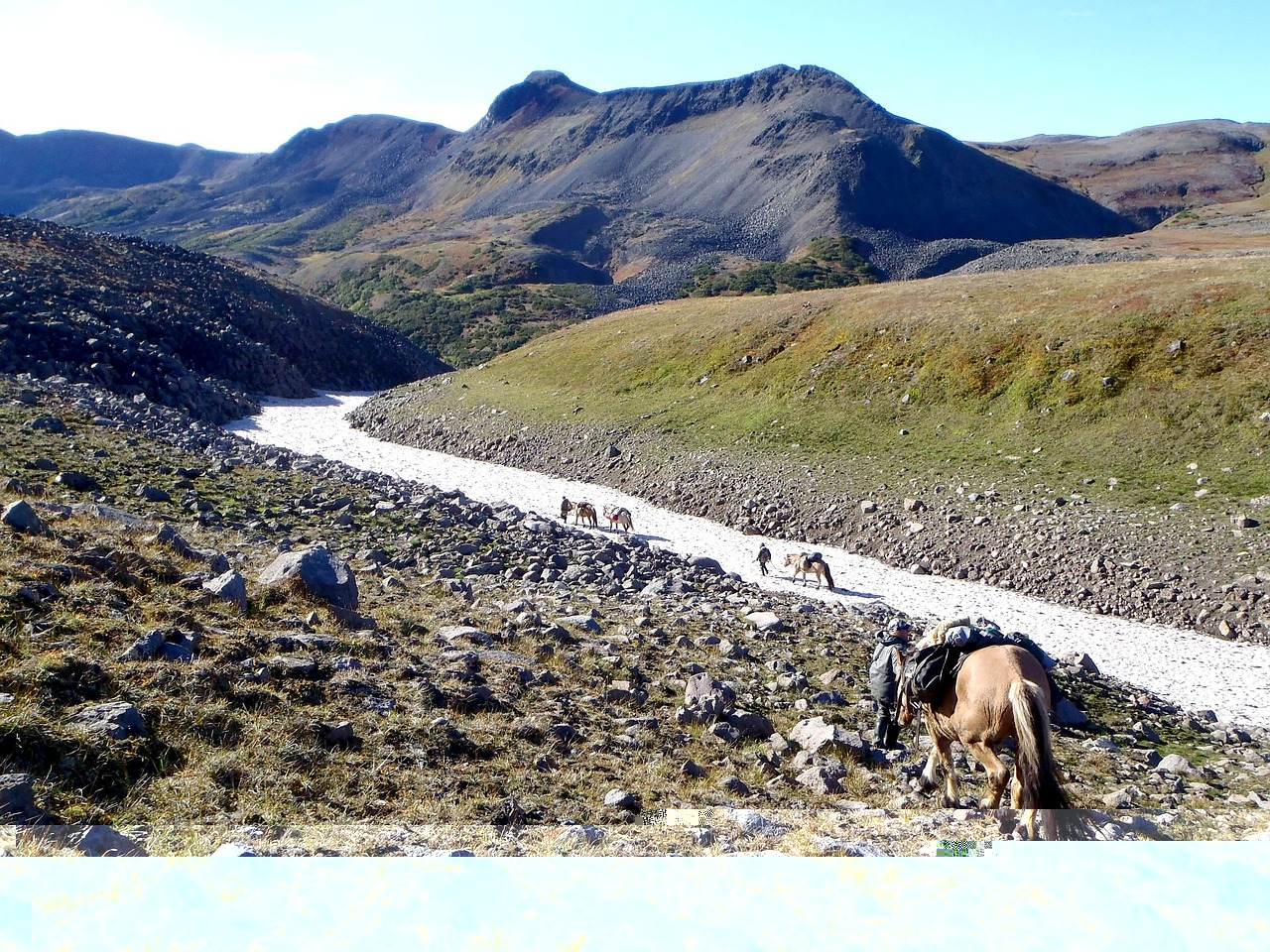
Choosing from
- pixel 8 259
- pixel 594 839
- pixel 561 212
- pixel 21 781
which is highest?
pixel 561 212

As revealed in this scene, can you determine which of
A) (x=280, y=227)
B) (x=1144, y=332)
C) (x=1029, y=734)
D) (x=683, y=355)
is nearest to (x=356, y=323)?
(x=683, y=355)

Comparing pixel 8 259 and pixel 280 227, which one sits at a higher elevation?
pixel 280 227

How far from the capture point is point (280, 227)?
198500 millimetres

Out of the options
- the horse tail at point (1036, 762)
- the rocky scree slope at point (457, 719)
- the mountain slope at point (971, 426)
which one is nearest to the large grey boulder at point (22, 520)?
the rocky scree slope at point (457, 719)

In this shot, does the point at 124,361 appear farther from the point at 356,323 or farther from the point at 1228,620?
the point at 1228,620

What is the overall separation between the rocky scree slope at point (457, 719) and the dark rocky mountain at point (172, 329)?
3068 centimetres

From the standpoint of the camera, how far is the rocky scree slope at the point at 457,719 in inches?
282

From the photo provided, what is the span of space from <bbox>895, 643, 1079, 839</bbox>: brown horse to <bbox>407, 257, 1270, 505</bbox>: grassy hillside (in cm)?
1990

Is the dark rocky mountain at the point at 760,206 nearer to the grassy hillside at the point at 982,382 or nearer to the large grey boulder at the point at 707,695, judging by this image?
the grassy hillside at the point at 982,382

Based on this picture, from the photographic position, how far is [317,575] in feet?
42.8

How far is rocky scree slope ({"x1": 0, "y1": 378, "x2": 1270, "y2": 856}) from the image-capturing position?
715 cm

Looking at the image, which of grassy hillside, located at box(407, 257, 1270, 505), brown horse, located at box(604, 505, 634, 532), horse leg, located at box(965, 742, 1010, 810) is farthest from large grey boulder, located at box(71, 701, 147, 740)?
grassy hillside, located at box(407, 257, 1270, 505)

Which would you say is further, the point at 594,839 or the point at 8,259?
the point at 8,259

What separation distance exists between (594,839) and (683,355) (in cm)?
4203
